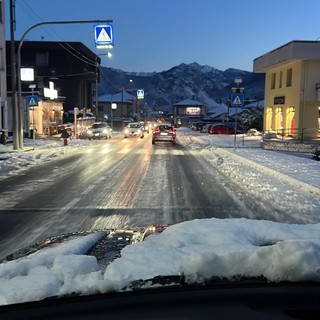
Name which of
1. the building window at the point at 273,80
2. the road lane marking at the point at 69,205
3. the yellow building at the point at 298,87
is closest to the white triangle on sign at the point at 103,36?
the road lane marking at the point at 69,205

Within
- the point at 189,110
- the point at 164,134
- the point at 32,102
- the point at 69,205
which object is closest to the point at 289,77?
the point at 164,134

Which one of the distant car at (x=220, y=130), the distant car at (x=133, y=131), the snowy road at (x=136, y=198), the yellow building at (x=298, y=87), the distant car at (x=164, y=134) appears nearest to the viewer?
the snowy road at (x=136, y=198)

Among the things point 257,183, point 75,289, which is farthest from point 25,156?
point 75,289

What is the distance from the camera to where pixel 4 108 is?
38.9 meters

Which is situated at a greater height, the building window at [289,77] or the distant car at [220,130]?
Answer: the building window at [289,77]

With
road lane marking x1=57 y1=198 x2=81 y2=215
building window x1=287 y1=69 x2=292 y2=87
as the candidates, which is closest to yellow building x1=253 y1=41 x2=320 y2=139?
building window x1=287 y1=69 x2=292 y2=87

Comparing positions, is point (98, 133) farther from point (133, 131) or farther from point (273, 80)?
point (273, 80)

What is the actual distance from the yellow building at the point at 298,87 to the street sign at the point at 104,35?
53.1 feet

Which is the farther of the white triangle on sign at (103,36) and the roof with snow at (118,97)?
the roof with snow at (118,97)

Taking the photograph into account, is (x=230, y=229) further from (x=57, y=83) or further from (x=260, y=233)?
(x=57, y=83)

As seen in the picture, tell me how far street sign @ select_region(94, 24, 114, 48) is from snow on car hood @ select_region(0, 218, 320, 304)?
22.6 metres

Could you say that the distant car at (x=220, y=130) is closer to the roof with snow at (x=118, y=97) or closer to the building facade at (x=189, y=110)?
the roof with snow at (x=118, y=97)

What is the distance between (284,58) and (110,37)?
1919 cm

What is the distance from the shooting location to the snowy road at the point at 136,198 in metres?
8.51
